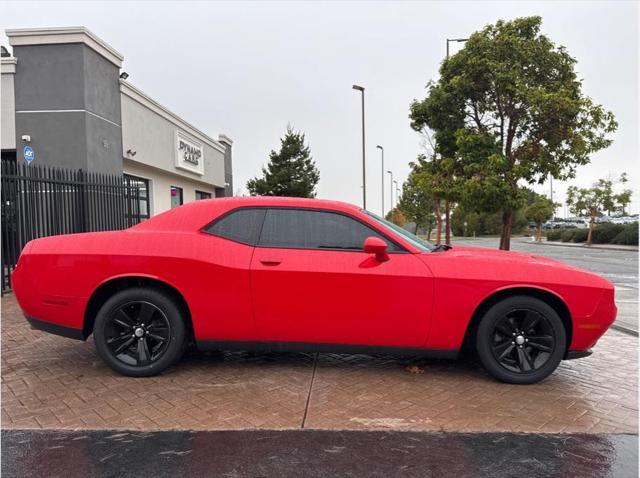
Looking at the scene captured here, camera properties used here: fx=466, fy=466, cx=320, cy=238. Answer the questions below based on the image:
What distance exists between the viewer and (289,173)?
136 ft

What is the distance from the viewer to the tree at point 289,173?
41.1 meters

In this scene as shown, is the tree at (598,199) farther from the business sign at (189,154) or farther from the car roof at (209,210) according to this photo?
the car roof at (209,210)

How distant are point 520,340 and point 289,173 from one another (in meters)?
38.4

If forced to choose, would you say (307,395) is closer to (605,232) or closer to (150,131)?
(150,131)

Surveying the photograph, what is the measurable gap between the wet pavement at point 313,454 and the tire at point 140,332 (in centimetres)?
99

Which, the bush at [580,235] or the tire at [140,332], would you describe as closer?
the tire at [140,332]

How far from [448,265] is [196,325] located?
7.31 feet

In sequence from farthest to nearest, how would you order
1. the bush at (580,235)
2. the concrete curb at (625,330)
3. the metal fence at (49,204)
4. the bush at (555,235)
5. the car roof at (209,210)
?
1. the bush at (555,235)
2. the bush at (580,235)
3. the metal fence at (49,204)
4. the concrete curb at (625,330)
5. the car roof at (209,210)

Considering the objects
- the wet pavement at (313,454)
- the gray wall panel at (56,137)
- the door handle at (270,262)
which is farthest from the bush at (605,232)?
the door handle at (270,262)

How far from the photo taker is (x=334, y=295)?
390 cm

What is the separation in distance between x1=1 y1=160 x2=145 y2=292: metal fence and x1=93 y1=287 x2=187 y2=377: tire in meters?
5.33

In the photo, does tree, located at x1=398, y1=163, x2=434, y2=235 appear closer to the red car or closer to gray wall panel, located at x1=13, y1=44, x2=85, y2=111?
gray wall panel, located at x1=13, y1=44, x2=85, y2=111

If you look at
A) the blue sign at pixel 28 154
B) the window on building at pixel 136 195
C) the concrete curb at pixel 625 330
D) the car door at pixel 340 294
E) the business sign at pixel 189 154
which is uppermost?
the business sign at pixel 189 154

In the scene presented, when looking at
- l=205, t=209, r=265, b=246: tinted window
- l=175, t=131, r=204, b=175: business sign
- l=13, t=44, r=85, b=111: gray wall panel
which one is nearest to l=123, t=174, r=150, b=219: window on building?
l=175, t=131, r=204, b=175: business sign
